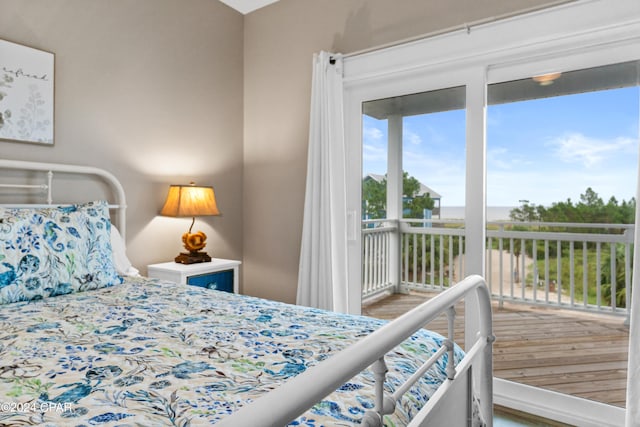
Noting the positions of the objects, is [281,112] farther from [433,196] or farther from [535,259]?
[535,259]

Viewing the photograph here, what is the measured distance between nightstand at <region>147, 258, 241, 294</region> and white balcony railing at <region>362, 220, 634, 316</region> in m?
0.96

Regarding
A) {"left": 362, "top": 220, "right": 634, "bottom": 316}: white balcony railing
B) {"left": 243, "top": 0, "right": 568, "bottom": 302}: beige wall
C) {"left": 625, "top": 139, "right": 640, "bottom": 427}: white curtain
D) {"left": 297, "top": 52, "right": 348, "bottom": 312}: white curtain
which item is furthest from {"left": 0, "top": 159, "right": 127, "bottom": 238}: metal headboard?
{"left": 625, "top": 139, "right": 640, "bottom": 427}: white curtain

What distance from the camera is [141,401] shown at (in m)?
0.86

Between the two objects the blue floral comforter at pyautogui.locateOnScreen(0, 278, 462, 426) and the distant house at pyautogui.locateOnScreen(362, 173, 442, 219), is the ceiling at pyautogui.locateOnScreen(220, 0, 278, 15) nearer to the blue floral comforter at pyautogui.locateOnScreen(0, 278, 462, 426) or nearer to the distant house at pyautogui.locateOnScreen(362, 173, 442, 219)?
the distant house at pyautogui.locateOnScreen(362, 173, 442, 219)

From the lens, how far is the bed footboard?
1.61 feet

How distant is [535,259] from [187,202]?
282cm

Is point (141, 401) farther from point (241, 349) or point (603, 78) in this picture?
point (603, 78)

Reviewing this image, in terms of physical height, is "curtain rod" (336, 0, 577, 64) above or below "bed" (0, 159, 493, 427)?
above

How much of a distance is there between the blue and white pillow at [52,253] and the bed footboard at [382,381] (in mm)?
1572

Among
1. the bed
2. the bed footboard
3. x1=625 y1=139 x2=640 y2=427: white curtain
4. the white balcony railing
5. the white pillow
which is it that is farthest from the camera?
the white balcony railing

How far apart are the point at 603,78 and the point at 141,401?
2562 mm

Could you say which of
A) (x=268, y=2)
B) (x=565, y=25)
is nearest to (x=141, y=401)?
(x=565, y=25)

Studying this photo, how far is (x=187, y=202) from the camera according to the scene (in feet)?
8.95

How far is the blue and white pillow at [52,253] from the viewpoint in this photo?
1.66m
